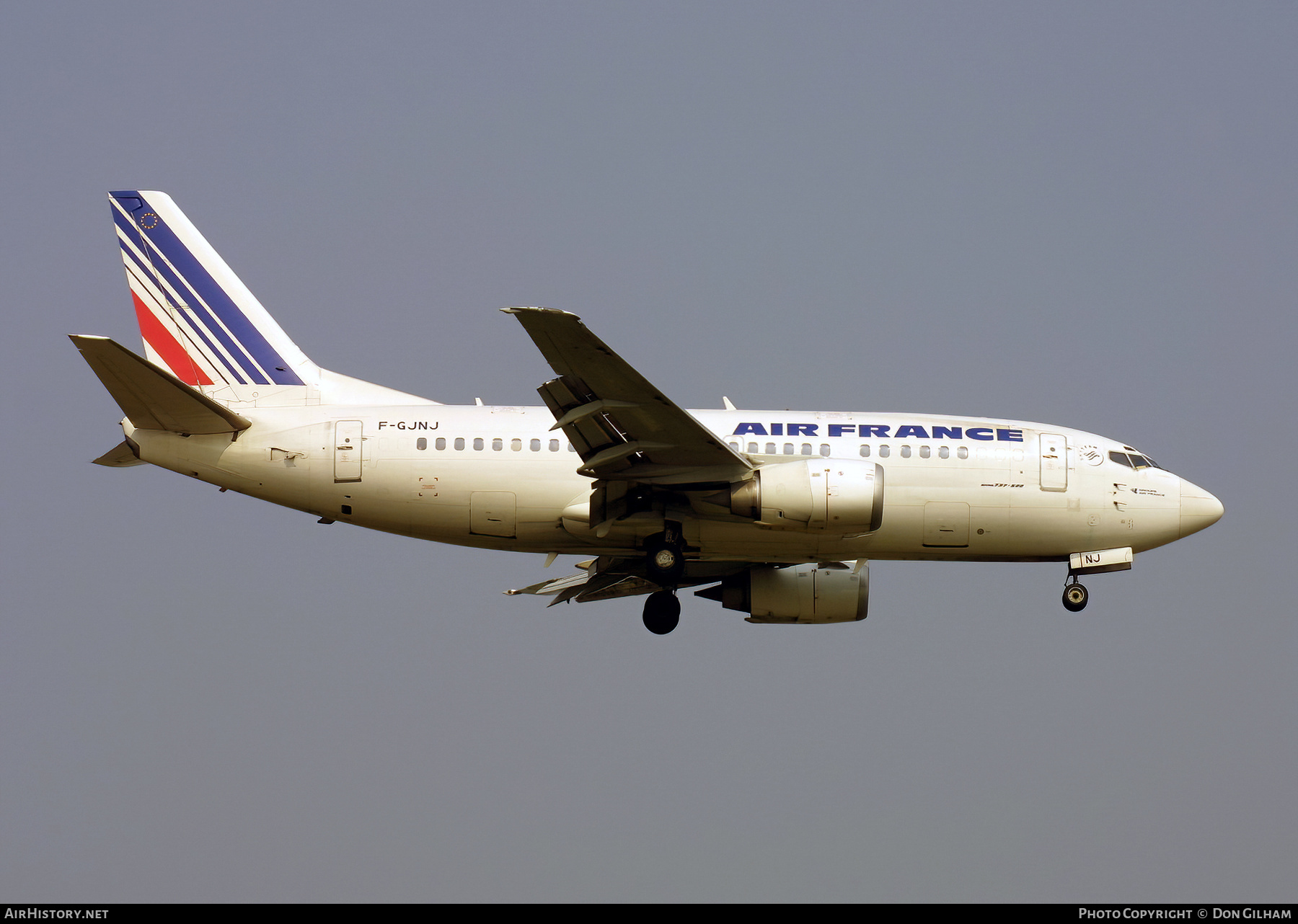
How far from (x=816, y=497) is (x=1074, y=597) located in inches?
267

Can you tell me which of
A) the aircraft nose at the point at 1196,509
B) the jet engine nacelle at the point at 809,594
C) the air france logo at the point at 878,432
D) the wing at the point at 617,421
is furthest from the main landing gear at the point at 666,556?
the aircraft nose at the point at 1196,509

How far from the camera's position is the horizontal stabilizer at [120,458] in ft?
105

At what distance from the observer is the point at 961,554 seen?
32.5m

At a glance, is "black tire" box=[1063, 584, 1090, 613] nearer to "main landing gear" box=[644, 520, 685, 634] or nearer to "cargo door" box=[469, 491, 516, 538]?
"main landing gear" box=[644, 520, 685, 634]

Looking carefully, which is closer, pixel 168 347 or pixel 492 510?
pixel 492 510

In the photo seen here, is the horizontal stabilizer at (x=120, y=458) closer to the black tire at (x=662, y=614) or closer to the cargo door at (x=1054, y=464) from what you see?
the black tire at (x=662, y=614)

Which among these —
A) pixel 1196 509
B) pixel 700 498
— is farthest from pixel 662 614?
pixel 1196 509

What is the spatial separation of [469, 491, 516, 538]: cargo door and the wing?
1.62 meters

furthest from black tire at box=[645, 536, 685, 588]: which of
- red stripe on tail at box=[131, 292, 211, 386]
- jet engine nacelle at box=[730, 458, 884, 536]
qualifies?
red stripe on tail at box=[131, 292, 211, 386]

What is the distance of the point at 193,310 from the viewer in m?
33.7

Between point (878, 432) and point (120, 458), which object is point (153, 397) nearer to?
point (120, 458)

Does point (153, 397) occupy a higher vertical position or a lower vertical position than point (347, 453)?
higher

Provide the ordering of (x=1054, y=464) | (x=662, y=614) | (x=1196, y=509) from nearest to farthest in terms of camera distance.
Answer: (x=1054, y=464), (x=1196, y=509), (x=662, y=614)

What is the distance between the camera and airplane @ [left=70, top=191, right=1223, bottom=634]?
2997 cm
